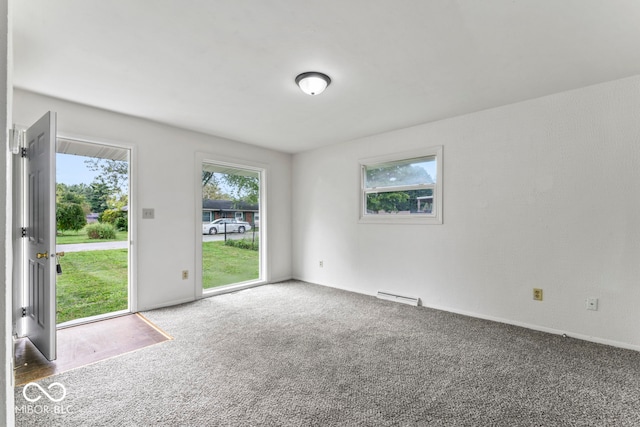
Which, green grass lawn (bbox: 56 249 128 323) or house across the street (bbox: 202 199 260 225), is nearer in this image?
green grass lawn (bbox: 56 249 128 323)

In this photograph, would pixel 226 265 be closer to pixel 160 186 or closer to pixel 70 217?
pixel 160 186

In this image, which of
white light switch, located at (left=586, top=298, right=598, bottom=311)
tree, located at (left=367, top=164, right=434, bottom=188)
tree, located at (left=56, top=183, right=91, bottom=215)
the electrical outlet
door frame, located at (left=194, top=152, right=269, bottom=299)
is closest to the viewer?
white light switch, located at (left=586, top=298, right=598, bottom=311)

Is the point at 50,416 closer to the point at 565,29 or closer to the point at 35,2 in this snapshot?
the point at 35,2

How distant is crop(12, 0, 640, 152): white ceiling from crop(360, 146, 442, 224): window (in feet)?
2.50

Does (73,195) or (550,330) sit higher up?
(73,195)

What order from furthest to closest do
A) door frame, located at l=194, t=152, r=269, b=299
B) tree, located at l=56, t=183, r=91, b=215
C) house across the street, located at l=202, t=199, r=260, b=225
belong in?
house across the street, located at l=202, t=199, r=260, b=225 → door frame, located at l=194, t=152, r=269, b=299 → tree, located at l=56, t=183, r=91, b=215

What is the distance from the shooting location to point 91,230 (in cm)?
343

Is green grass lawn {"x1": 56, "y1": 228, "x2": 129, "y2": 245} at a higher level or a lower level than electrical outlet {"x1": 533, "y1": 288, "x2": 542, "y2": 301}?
higher

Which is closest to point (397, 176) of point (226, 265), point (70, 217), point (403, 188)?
point (403, 188)

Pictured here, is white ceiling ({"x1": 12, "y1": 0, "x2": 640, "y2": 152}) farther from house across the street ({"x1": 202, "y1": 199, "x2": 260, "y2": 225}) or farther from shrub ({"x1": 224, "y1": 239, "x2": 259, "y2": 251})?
shrub ({"x1": 224, "y1": 239, "x2": 259, "y2": 251})

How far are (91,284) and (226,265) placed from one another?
166 cm

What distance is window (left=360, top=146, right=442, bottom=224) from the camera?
374cm

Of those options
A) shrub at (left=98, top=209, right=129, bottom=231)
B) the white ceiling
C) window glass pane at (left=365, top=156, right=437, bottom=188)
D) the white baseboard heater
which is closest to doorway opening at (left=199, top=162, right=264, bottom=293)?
shrub at (left=98, top=209, right=129, bottom=231)

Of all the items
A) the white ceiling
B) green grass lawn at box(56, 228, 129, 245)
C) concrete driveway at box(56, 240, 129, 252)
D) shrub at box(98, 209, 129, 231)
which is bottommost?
concrete driveway at box(56, 240, 129, 252)
